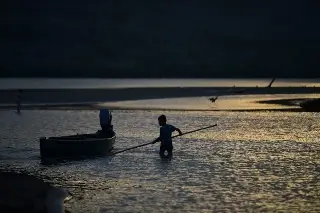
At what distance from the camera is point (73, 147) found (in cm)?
2636

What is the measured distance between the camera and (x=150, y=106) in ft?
186

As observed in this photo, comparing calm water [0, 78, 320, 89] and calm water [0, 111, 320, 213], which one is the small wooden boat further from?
calm water [0, 78, 320, 89]

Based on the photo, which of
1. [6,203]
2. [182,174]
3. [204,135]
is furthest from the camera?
[204,135]

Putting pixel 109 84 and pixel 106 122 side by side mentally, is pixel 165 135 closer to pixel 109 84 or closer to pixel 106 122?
pixel 106 122

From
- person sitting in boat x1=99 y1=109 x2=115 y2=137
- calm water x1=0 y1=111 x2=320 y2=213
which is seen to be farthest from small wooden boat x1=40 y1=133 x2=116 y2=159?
person sitting in boat x1=99 y1=109 x2=115 y2=137

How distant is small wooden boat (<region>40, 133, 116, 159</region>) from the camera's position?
85.3 ft

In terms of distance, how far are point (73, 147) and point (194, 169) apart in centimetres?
444

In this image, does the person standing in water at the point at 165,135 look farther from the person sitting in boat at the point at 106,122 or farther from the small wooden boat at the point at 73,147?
the person sitting in boat at the point at 106,122

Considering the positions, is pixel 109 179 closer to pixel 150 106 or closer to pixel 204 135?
pixel 204 135

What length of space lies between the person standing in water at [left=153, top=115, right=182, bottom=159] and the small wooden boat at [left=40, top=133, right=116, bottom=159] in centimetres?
200
